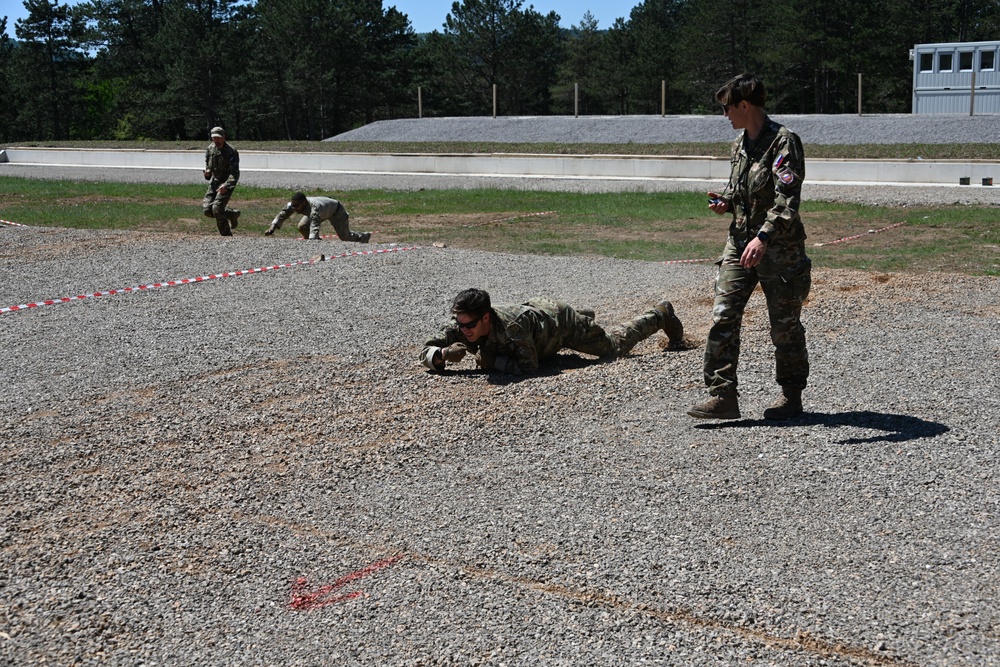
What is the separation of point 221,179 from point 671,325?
12.8m

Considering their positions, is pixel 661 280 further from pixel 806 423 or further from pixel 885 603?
pixel 885 603

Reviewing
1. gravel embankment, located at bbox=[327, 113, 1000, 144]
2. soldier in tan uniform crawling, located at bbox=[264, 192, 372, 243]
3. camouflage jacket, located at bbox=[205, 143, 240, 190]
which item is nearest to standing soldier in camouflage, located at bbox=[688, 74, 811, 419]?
soldier in tan uniform crawling, located at bbox=[264, 192, 372, 243]

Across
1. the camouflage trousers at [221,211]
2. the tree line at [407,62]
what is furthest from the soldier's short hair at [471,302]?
the tree line at [407,62]

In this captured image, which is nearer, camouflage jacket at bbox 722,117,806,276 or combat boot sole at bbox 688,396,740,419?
camouflage jacket at bbox 722,117,806,276

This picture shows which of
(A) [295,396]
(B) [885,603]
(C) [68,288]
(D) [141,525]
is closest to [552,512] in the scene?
(B) [885,603]

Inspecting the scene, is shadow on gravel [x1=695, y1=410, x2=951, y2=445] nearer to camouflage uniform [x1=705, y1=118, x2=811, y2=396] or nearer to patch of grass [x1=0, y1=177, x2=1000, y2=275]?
camouflage uniform [x1=705, y1=118, x2=811, y2=396]

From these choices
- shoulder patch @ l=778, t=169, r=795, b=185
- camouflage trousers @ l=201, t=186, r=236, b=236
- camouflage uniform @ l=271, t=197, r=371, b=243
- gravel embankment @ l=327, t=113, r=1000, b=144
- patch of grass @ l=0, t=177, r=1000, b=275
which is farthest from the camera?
gravel embankment @ l=327, t=113, r=1000, b=144

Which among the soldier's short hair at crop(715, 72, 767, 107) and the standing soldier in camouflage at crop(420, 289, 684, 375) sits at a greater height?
the soldier's short hair at crop(715, 72, 767, 107)

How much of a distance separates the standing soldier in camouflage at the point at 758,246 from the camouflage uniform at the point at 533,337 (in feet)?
5.58

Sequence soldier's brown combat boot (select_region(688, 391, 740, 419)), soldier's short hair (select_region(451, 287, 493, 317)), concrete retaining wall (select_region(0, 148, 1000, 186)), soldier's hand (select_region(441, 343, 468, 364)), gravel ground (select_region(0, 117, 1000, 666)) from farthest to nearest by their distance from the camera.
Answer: concrete retaining wall (select_region(0, 148, 1000, 186)), soldier's hand (select_region(441, 343, 468, 364)), soldier's short hair (select_region(451, 287, 493, 317)), soldier's brown combat boot (select_region(688, 391, 740, 419)), gravel ground (select_region(0, 117, 1000, 666))

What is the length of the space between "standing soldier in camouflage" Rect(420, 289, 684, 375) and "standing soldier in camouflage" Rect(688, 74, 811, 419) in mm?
1710

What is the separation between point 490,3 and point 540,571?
70.1 m

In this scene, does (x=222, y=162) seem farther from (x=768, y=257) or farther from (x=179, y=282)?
(x=768, y=257)

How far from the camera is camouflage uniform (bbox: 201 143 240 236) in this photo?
19125 mm
